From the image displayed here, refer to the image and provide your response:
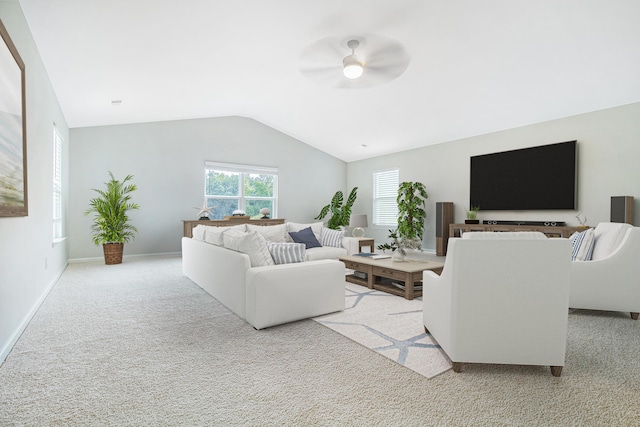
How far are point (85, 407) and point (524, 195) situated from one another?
6.66 m

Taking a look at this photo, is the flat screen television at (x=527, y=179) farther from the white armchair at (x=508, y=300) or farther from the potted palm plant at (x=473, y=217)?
the white armchair at (x=508, y=300)

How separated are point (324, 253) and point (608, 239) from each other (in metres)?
3.23

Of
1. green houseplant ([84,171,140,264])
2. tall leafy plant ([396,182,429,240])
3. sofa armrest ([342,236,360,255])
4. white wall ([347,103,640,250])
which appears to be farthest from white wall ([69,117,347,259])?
sofa armrest ([342,236,360,255])

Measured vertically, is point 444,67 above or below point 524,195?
above

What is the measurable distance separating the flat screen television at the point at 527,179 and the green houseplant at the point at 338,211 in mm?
3059

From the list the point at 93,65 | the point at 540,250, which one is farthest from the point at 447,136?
the point at 93,65

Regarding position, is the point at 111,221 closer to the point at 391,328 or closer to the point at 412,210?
the point at 391,328

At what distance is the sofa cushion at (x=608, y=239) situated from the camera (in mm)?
3154

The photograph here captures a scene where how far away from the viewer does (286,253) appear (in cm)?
315

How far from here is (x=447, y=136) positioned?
22.9ft

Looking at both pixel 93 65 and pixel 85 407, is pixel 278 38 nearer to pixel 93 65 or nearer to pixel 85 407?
pixel 93 65

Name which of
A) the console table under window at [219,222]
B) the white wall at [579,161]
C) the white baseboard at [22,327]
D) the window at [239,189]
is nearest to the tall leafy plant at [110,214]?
the console table under window at [219,222]

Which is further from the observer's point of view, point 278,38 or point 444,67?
point 444,67

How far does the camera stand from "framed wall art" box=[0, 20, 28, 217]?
2.04 meters
